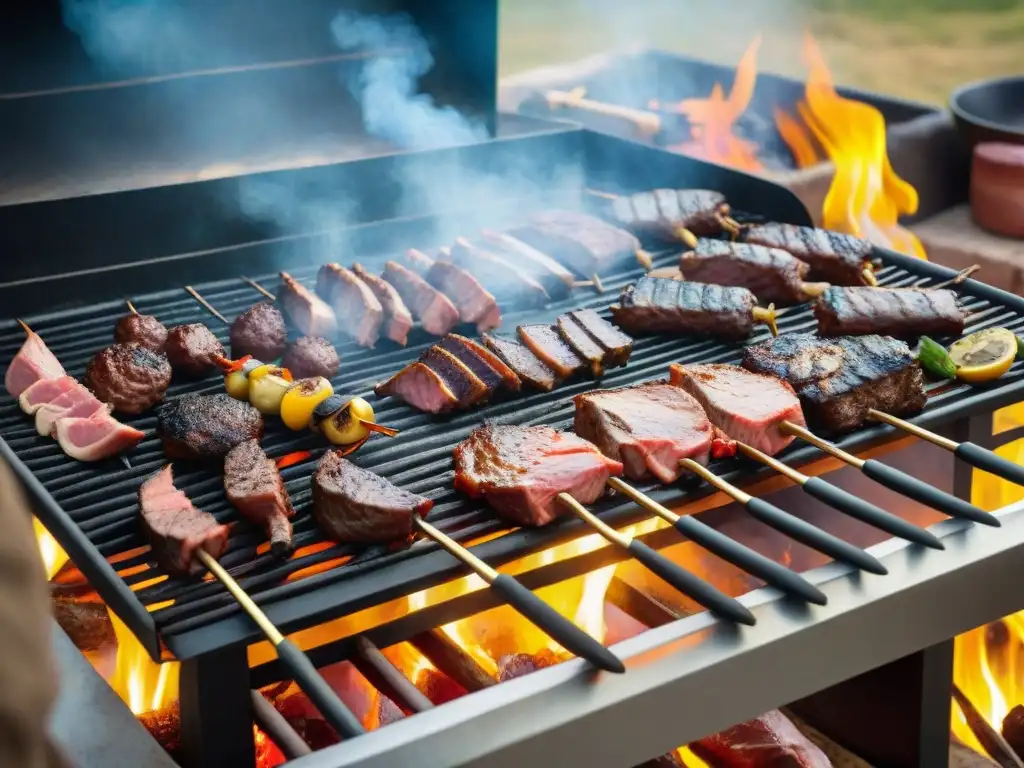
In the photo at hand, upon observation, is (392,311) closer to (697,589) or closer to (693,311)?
(693,311)

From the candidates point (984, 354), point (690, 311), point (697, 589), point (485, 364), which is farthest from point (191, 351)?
point (984, 354)

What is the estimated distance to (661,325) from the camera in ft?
12.9

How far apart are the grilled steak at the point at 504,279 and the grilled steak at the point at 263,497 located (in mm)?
1461

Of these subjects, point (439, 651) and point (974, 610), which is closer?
point (974, 610)

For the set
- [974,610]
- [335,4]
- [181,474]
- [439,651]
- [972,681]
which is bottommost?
[972,681]

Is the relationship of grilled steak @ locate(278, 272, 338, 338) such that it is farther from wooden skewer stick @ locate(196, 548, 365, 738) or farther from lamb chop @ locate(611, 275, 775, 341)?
wooden skewer stick @ locate(196, 548, 365, 738)

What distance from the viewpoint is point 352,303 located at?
395 cm

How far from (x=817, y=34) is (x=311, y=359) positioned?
426 inches

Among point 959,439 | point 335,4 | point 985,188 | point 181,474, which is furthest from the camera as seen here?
point 985,188

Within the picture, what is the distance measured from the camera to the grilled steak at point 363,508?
2.66 m

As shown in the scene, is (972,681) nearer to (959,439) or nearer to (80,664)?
(959,439)

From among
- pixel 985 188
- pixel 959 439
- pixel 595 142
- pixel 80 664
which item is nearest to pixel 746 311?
pixel 959 439

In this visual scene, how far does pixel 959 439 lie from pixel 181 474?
2222 mm

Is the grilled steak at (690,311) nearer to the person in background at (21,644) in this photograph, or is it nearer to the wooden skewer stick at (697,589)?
the wooden skewer stick at (697,589)
